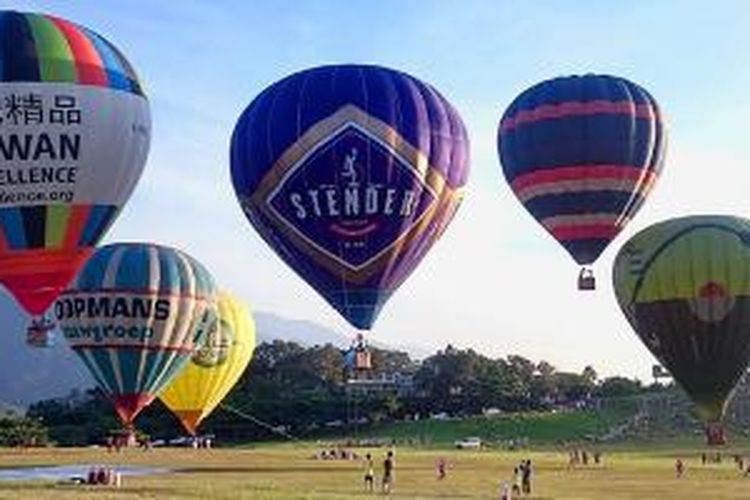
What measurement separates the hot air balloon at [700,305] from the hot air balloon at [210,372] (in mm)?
24337

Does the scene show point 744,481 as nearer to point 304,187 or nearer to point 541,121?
point 541,121

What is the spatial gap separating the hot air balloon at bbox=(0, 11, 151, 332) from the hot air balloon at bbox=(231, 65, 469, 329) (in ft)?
19.6

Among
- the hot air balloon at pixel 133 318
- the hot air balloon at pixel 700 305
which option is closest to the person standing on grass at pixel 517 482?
the hot air balloon at pixel 700 305

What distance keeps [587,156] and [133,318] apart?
2044 cm

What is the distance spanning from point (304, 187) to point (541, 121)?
12774 mm

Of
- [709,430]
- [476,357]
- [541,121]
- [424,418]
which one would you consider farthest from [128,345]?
[476,357]

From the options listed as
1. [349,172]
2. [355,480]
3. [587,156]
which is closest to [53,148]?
[349,172]

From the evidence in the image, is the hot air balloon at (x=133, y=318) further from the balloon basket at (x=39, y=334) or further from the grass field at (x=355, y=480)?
the balloon basket at (x=39, y=334)

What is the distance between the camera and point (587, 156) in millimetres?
49406

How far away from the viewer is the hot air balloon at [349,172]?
4150 centimetres

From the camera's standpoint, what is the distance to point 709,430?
Result: 5072 cm

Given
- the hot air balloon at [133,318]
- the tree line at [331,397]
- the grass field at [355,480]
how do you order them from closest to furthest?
the grass field at [355,480] → the hot air balloon at [133,318] → the tree line at [331,397]

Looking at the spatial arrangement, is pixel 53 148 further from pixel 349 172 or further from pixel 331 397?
pixel 331 397

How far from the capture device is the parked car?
90.5 metres
